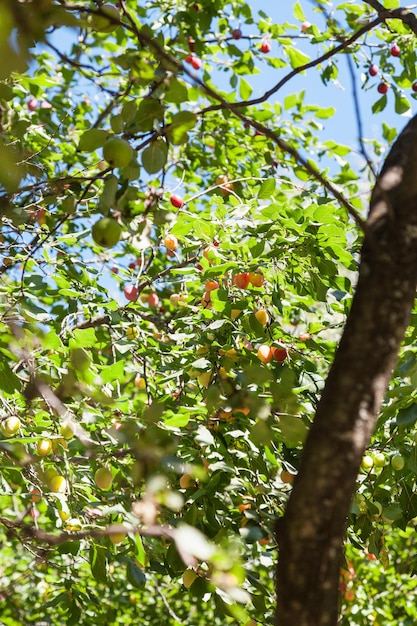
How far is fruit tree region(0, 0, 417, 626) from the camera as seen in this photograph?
948 mm

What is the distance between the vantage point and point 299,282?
2301 mm

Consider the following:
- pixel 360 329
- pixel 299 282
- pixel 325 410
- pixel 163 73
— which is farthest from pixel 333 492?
pixel 299 282

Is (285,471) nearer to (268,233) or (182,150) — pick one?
(268,233)

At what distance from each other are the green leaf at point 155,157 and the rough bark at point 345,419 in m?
0.33

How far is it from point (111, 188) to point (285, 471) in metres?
1.35

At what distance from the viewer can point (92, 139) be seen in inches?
44.5

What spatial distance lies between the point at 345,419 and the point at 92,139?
1.89ft

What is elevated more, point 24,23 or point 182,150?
point 182,150

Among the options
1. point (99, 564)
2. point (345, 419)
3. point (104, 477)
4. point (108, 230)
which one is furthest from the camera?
point (99, 564)

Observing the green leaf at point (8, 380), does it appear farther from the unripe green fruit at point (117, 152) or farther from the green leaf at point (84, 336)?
the unripe green fruit at point (117, 152)

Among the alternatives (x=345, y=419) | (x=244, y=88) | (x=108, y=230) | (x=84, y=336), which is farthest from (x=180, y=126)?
(x=244, y=88)

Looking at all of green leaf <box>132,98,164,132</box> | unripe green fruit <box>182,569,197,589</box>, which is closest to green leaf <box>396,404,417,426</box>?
unripe green fruit <box>182,569,197,589</box>

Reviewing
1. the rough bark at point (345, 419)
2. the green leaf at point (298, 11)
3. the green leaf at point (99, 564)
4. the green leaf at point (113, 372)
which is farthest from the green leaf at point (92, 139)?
the green leaf at point (298, 11)

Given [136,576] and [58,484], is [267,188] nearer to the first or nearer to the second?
[58,484]
